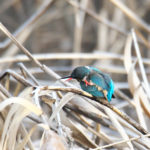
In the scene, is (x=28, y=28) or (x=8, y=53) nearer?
(x=28, y=28)

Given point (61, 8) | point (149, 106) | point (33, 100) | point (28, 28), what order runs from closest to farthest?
point (33, 100), point (149, 106), point (28, 28), point (61, 8)

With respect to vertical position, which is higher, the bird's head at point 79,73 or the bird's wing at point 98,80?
the bird's head at point 79,73

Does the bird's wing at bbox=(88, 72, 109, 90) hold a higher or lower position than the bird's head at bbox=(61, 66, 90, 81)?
lower

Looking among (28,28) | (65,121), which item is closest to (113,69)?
(28,28)

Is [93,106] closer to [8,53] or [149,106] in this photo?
[149,106]

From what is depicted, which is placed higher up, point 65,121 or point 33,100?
point 33,100

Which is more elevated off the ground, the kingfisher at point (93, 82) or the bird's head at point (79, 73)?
the bird's head at point (79, 73)

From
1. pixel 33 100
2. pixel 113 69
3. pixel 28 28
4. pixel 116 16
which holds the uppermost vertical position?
pixel 28 28

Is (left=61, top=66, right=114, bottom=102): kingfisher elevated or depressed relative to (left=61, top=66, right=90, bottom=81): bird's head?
depressed
